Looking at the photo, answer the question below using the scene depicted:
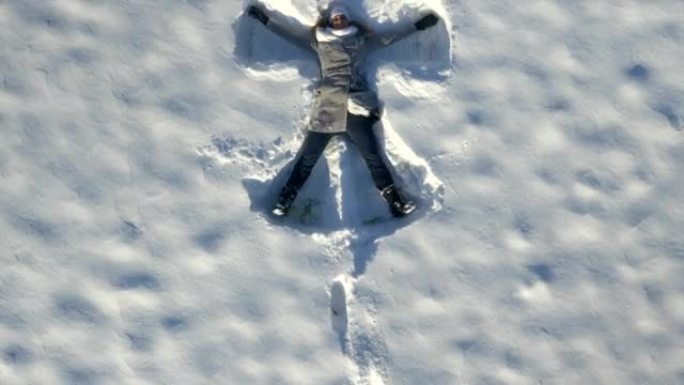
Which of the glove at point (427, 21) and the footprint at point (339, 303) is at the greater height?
the glove at point (427, 21)

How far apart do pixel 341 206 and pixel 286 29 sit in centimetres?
144

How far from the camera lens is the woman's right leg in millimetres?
5156

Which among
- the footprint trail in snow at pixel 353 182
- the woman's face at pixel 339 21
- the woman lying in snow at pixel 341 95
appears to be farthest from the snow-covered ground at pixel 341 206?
the woman's face at pixel 339 21

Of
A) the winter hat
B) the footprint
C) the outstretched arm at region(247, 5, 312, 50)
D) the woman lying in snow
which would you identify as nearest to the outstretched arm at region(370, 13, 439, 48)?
the woman lying in snow

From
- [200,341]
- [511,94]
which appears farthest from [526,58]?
[200,341]

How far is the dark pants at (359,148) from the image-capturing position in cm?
514

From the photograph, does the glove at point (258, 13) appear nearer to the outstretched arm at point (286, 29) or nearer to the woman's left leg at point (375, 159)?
Result: the outstretched arm at point (286, 29)

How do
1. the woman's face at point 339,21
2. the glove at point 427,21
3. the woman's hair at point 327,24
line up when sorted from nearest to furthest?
1. the woman's face at point 339,21
2. the woman's hair at point 327,24
3. the glove at point 427,21

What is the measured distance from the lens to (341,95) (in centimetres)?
508

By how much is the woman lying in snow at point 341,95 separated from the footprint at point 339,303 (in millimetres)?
660

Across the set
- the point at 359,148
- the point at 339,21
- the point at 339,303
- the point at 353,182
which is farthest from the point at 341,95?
the point at 339,303

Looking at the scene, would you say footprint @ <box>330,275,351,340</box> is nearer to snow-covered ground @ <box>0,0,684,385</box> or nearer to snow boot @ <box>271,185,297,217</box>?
snow-covered ground @ <box>0,0,684,385</box>

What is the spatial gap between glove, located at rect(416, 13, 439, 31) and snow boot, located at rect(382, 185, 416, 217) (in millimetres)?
1253

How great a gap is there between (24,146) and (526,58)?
12.7 ft
